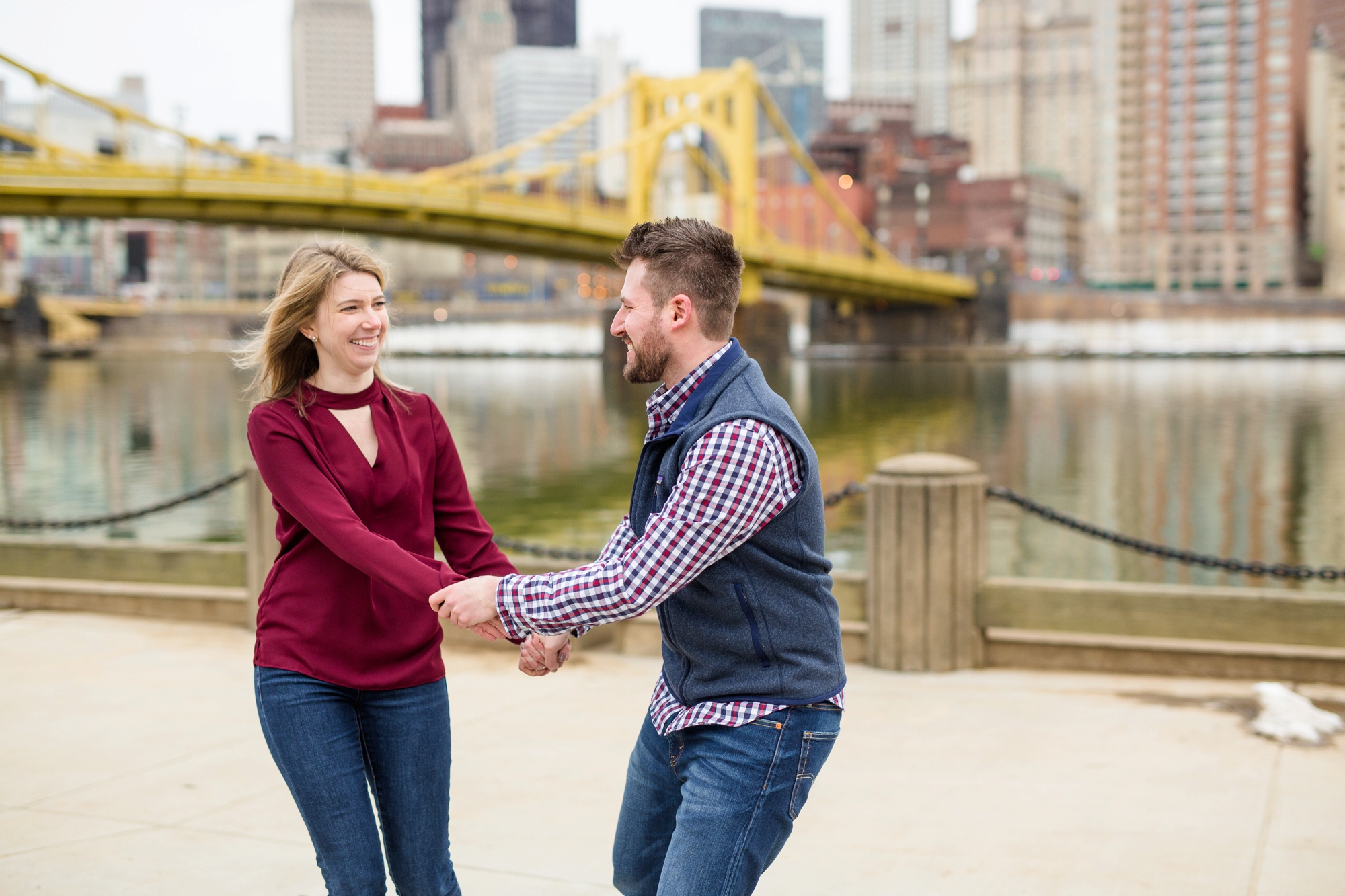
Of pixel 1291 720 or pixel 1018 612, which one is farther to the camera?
pixel 1018 612

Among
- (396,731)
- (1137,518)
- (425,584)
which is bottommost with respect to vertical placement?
(1137,518)

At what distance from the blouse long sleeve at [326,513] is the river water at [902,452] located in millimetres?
12130

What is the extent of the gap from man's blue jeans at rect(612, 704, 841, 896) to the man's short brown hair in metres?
0.65

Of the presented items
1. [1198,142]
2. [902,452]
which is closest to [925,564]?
[902,452]

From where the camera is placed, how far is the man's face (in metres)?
2.31

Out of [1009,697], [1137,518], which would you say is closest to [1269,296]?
[1137,518]

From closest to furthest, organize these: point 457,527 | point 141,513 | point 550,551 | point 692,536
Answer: point 692,536
point 457,527
point 550,551
point 141,513

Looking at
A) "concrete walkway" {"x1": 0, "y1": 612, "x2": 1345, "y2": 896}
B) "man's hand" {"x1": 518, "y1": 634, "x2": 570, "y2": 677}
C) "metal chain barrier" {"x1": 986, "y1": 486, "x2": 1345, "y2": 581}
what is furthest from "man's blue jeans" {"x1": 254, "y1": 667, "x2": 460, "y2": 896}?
"metal chain barrier" {"x1": 986, "y1": 486, "x2": 1345, "y2": 581}

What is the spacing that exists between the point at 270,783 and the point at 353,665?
2.11 meters

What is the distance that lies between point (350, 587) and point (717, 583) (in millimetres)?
726

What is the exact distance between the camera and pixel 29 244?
15975cm

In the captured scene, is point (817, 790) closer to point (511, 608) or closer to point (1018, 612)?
point (1018, 612)

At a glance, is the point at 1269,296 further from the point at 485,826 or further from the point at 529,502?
the point at 485,826

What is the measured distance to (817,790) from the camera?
171 inches
